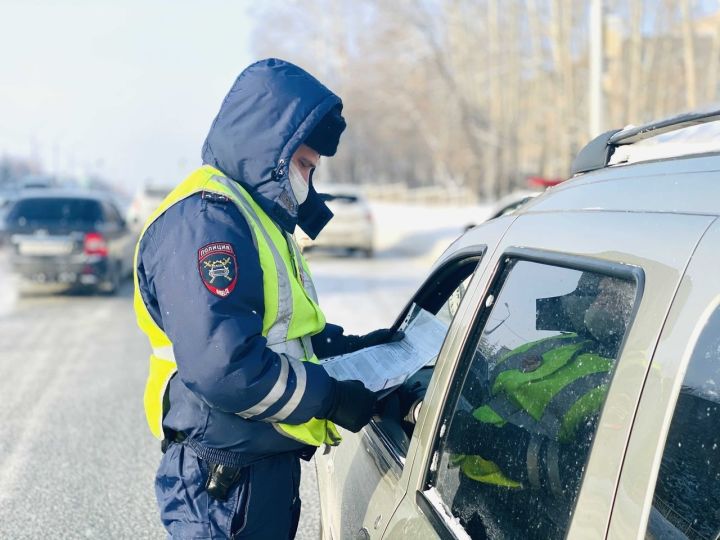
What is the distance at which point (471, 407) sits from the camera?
1851 mm

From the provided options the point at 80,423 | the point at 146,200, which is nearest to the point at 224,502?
the point at 80,423

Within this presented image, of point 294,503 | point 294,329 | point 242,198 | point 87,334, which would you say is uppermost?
point 242,198

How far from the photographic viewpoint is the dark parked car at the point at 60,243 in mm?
12055

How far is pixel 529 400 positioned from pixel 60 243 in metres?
11.4

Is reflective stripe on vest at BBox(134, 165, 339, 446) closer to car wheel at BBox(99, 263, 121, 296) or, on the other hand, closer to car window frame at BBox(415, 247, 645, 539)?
car window frame at BBox(415, 247, 645, 539)

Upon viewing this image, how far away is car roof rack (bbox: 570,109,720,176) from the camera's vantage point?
1801 mm

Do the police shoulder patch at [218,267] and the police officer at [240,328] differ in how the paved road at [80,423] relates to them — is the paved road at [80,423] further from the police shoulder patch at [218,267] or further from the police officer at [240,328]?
the police shoulder patch at [218,267]

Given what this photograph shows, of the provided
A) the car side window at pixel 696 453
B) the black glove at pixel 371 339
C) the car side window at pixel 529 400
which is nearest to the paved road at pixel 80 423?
the black glove at pixel 371 339

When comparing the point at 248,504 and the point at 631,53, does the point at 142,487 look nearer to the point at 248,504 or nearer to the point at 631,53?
the point at 248,504

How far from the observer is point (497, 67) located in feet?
126

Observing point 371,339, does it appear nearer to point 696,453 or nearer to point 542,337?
point 542,337

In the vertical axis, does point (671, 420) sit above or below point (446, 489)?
above

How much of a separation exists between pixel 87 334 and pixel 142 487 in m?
5.09

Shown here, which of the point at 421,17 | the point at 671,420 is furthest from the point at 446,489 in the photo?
the point at 421,17
